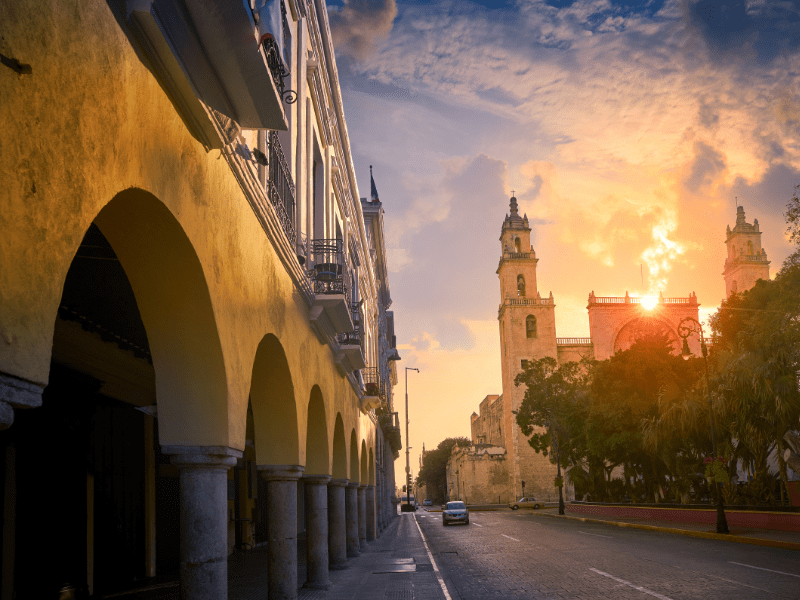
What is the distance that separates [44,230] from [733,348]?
28873 millimetres

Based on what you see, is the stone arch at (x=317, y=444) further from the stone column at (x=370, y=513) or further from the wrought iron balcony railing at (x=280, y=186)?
the stone column at (x=370, y=513)

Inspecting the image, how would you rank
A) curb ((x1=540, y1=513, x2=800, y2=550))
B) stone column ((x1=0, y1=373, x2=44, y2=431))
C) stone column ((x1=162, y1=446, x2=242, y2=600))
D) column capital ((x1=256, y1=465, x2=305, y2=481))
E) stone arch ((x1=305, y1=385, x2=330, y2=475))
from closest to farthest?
1. stone column ((x1=0, y1=373, x2=44, y2=431))
2. stone column ((x1=162, y1=446, x2=242, y2=600))
3. column capital ((x1=256, y1=465, x2=305, y2=481))
4. stone arch ((x1=305, y1=385, x2=330, y2=475))
5. curb ((x1=540, y1=513, x2=800, y2=550))

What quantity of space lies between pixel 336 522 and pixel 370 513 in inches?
423

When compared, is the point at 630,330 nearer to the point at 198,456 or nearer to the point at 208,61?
the point at 198,456

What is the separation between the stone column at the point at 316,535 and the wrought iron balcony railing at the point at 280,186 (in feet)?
19.6

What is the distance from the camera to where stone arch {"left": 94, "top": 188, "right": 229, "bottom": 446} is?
5449mm

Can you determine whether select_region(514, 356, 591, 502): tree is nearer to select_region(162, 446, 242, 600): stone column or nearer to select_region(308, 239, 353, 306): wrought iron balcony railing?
select_region(308, 239, 353, 306): wrought iron balcony railing

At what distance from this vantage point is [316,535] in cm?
1459

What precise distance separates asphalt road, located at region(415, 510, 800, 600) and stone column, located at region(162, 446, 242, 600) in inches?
265

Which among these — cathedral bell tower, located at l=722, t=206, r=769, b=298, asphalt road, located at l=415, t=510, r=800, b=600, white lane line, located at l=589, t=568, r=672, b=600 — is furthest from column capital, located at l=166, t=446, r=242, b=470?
cathedral bell tower, located at l=722, t=206, r=769, b=298

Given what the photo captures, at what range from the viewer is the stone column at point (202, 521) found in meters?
6.42

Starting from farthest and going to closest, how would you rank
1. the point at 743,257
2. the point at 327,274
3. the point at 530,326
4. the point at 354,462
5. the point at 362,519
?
1. the point at 530,326
2. the point at 743,257
3. the point at 362,519
4. the point at 354,462
5. the point at 327,274

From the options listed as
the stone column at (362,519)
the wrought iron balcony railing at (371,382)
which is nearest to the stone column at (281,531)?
the wrought iron balcony railing at (371,382)

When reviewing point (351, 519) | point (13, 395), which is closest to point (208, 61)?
point (13, 395)
